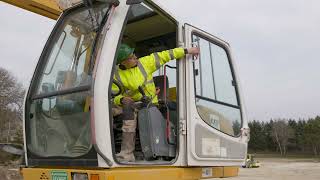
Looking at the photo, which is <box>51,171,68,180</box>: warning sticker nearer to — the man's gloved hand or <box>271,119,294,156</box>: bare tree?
the man's gloved hand

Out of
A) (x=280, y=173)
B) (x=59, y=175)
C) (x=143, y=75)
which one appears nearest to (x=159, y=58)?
(x=143, y=75)

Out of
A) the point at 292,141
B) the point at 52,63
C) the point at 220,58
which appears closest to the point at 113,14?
the point at 52,63

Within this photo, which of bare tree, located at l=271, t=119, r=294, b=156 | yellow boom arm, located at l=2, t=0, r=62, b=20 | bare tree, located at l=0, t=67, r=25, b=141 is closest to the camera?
yellow boom arm, located at l=2, t=0, r=62, b=20

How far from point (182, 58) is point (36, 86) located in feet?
4.85

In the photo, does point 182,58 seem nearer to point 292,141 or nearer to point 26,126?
point 26,126

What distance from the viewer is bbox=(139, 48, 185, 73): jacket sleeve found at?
4.71 metres

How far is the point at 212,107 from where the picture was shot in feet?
16.8

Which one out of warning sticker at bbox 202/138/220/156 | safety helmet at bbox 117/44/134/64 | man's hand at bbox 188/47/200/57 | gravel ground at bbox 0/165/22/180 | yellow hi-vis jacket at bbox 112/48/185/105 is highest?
man's hand at bbox 188/47/200/57

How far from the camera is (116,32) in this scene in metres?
4.11

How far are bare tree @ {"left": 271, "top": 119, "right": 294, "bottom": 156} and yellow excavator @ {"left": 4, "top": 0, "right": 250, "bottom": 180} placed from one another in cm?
7970

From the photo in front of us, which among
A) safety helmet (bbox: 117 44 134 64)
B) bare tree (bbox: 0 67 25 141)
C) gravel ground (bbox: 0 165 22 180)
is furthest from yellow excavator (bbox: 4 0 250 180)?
bare tree (bbox: 0 67 25 141)

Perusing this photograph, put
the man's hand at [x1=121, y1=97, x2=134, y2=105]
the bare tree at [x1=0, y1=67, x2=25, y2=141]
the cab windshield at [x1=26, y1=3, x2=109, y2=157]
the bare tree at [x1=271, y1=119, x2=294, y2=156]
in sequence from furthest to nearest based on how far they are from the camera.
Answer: the bare tree at [x1=271, y1=119, x2=294, y2=156]
the bare tree at [x1=0, y1=67, x2=25, y2=141]
the man's hand at [x1=121, y1=97, x2=134, y2=105]
the cab windshield at [x1=26, y1=3, x2=109, y2=157]

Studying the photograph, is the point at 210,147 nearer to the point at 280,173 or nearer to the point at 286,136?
the point at 280,173

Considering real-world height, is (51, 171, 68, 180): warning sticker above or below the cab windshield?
below
